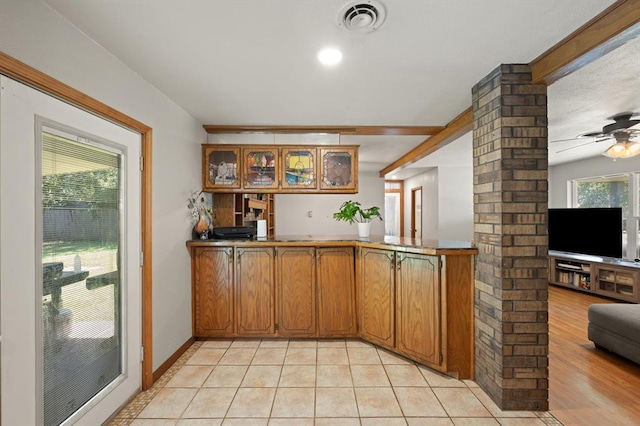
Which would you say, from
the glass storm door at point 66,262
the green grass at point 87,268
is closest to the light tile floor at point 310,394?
the glass storm door at point 66,262

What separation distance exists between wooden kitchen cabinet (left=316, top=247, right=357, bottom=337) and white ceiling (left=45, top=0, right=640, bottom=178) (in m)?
1.53

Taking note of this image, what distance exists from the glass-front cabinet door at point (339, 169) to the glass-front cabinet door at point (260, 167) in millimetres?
566

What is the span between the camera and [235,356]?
272cm

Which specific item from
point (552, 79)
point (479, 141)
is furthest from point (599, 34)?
point (479, 141)

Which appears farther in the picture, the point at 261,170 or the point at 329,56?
the point at 261,170

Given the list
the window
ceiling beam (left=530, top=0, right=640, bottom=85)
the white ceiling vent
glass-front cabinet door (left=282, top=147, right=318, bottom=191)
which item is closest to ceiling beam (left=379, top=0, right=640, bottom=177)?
ceiling beam (left=530, top=0, right=640, bottom=85)

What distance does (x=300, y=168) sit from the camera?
132 inches

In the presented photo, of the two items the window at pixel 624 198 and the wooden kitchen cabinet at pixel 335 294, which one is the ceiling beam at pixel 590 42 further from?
the window at pixel 624 198

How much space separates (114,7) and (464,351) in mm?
3207

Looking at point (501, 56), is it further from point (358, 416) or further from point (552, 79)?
point (358, 416)

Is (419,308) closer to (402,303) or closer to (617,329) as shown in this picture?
(402,303)

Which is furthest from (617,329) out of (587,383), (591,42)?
(591,42)

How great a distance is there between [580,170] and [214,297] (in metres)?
6.86

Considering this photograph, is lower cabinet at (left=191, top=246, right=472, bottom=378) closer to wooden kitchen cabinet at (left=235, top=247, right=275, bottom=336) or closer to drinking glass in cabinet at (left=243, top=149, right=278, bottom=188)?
wooden kitchen cabinet at (left=235, top=247, right=275, bottom=336)
